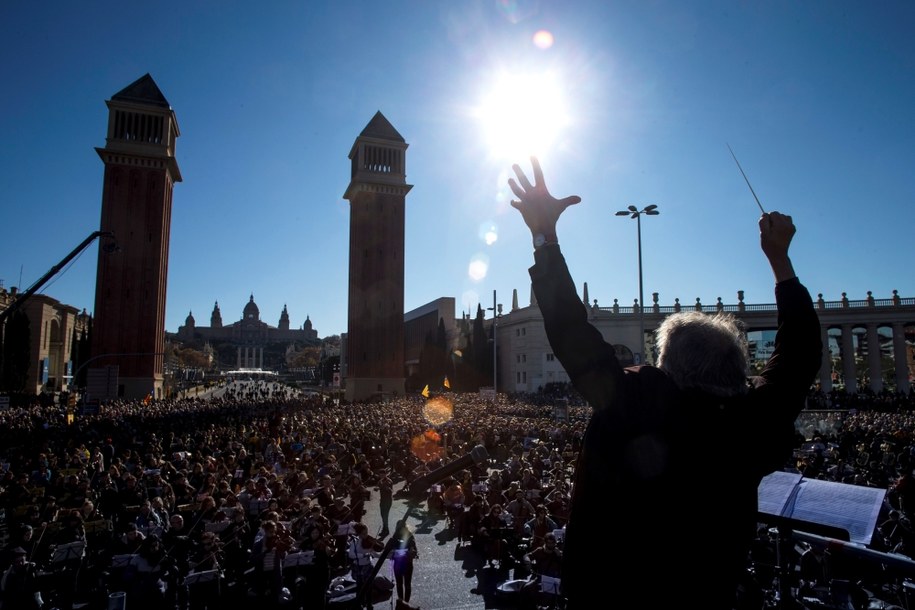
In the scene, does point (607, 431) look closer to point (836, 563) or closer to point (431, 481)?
point (431, 481)

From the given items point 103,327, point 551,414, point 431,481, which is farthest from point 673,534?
point 103,327

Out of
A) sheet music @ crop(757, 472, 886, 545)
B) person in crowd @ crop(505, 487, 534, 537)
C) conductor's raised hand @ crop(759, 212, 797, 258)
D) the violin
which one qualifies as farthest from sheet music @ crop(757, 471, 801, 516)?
person in crowd @ crop(505, 487, 534, 537)

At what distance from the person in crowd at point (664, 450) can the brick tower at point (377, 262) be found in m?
65.9

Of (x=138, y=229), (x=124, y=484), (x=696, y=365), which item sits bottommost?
(x=124, y=484)

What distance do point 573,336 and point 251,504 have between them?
37.8 ft

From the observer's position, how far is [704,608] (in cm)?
168

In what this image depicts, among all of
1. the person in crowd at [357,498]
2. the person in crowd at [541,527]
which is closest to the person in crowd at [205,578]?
the person in crowd at [357,498]

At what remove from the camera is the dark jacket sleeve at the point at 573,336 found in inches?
64.5

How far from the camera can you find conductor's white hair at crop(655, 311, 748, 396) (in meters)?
1.76

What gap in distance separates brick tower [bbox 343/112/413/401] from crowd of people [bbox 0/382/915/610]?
43.4m

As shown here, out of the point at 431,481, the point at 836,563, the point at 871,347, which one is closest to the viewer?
the point at 431,481

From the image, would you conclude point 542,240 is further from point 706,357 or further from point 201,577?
point 201,577

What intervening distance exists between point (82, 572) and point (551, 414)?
89.3 ft

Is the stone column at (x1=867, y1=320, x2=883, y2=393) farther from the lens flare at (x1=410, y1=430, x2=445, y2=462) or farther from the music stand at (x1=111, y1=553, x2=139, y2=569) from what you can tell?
the music stand at (x1=111, y1=553, x2=139, y2=569)
